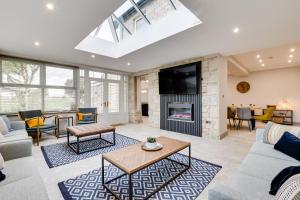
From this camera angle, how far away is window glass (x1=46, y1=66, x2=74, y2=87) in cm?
493

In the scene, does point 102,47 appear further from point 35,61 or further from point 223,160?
point 223,160

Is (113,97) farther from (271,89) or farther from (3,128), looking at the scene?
(271,89)

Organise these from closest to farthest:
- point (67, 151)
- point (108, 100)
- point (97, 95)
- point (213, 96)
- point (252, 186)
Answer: point (252, 186)
point (67, 151)
point (213, 96)
point (97, 95)
point (108, 100)

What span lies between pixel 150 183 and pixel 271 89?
26.5ft

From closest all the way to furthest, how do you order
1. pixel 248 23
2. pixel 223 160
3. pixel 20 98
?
pixel 248 23
pixel 223 160
pixel 20 98

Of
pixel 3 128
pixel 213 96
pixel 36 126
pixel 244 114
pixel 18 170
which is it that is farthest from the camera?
pixel 244 114

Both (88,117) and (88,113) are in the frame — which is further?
(88,113)

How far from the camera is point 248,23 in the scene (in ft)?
8.33

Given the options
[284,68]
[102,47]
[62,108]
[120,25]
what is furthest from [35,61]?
[284,68]

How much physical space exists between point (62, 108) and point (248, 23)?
5.66m

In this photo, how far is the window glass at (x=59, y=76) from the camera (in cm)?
493

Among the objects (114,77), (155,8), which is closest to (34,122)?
(114,77)

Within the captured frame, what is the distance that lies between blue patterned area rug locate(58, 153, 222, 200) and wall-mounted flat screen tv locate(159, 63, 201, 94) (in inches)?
102

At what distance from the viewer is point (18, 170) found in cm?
152
